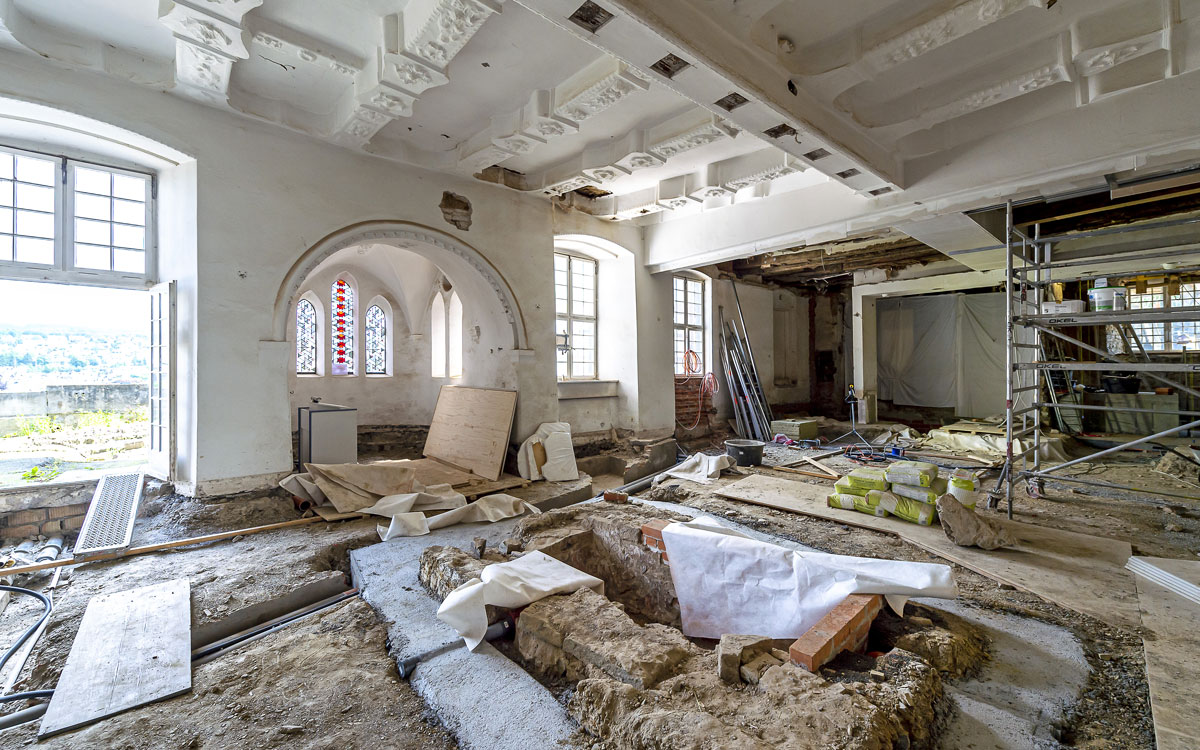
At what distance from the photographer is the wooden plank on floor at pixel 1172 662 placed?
1.65 m

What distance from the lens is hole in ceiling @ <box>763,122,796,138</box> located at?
353cm

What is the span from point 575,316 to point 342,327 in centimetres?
477

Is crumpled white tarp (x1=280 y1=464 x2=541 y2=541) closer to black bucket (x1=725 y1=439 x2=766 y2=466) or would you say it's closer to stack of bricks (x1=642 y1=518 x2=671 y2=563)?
stack of bricks (x1=642 y1=518 x2=671 y2=563)

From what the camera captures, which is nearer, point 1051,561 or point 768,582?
point 768,582

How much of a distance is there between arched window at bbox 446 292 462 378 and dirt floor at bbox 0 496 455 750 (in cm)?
534

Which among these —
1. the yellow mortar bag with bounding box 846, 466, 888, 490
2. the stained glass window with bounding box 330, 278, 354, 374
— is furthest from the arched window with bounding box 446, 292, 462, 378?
the yellow mortar bag with bounding box 846, 466, 888, 490

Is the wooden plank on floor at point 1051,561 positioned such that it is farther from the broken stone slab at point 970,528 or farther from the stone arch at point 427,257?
the stone arch at point 427,257

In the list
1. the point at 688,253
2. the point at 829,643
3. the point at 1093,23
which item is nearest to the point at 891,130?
the point at 1093,23

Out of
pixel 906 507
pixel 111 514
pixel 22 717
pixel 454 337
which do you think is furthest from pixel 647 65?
pixel 454 337

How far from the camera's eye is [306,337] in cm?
901

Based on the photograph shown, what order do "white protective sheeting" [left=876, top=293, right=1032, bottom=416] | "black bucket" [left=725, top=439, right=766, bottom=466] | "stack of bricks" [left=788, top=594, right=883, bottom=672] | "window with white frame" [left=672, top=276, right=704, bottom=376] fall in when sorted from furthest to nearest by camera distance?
"white protective sheeting" [left=876, top=293, right=1032, bottom=416]
"window with white frame" [left=672, top=276, right=704, bottom=376]
"black bucket" [left=725, top=439, right=766, bottom=466]
"stack of bricks" [left=788, top=594, right=883, bottom=672]

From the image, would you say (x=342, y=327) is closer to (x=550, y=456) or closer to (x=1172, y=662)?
(x=550, y=456)

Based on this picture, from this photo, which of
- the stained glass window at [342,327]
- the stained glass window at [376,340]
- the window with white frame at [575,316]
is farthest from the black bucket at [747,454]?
the stained glass window at [342,327]

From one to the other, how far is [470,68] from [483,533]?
145 inches
